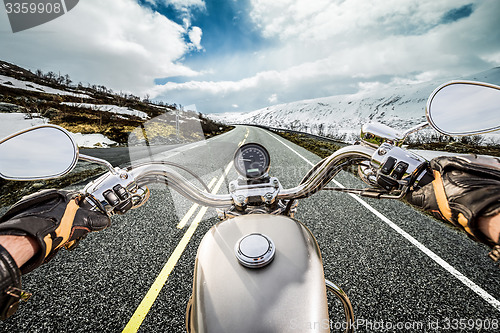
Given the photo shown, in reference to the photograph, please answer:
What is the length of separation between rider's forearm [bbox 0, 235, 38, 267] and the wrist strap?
2.0 inches

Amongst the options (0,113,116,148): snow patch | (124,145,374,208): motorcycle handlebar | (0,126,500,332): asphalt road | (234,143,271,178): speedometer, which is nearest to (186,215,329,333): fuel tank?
(124,145,374,208): motorcycle handlebar

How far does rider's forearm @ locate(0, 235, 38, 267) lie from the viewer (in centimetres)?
65

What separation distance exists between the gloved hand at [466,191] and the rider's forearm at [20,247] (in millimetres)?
1554

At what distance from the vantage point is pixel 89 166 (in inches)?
248

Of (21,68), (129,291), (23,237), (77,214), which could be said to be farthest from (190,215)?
(21,68)

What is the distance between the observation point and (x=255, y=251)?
31.5 inches

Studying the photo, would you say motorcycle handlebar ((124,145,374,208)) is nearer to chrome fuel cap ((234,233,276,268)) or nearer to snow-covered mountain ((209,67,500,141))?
chrome fuel cap ((234,233,276,268))

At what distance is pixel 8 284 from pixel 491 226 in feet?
5.10

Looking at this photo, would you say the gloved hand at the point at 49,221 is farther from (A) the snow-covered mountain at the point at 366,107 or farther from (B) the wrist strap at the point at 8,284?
(A) the snow-covered mountain at the point at 366,107

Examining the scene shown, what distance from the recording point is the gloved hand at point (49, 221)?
70 cm

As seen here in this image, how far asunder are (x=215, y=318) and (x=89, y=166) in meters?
7.67

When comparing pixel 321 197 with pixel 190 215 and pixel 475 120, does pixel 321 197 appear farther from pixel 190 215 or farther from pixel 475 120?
pixel 475 120

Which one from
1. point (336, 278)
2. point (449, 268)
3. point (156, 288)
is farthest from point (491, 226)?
point (449, 268)

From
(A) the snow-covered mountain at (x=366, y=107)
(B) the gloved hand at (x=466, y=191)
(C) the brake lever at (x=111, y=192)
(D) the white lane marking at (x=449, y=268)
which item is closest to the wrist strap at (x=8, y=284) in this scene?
(C) the brake lever at (x=111, y=192)
